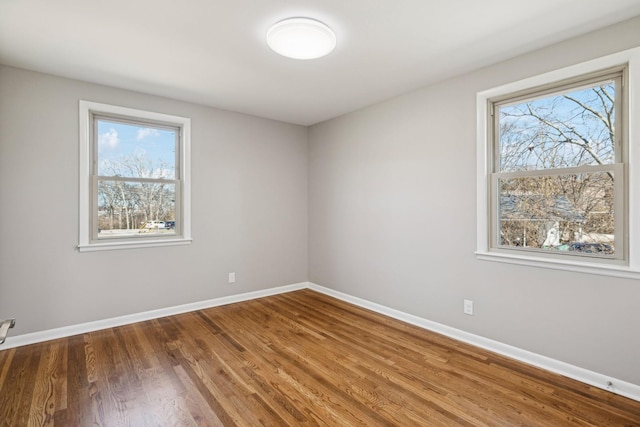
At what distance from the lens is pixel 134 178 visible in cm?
352

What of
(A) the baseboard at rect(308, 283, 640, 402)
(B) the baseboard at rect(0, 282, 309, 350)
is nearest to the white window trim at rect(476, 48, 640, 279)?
(A) the baseboard at rect(308, 283, 640, 402)

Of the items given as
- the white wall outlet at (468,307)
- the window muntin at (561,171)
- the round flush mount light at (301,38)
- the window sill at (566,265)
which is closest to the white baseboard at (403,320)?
the white wall outlet at (468,307)

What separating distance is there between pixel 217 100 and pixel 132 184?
1.36m

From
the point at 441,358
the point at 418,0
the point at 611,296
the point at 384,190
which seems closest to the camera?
the point at 418,0

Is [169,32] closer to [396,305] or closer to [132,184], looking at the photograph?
[132,184]

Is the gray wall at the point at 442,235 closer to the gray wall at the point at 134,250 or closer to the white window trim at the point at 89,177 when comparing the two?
the gray wall at the point at 134,250

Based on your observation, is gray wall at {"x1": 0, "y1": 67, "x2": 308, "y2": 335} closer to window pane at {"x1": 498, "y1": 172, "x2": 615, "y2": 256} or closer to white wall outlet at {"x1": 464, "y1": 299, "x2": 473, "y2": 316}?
white wall outlet at {"x1": 464, "y1": 299, "x2": 473, "y2": 316}

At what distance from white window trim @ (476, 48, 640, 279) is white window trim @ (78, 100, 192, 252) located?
3.18m

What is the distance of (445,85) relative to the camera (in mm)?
3133

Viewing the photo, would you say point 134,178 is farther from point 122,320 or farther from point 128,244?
point 122,320

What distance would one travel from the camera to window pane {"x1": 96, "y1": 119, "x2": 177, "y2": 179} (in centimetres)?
337

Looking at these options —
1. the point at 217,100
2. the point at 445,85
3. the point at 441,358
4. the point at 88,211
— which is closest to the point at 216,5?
the point at 217,100

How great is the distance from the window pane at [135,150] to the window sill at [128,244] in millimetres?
740

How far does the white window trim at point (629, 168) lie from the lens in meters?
2.08
